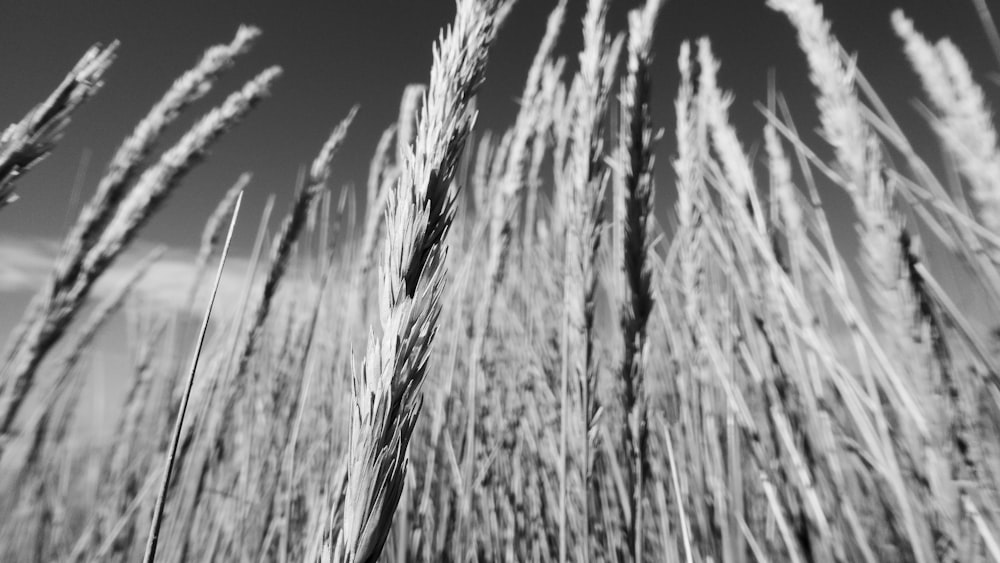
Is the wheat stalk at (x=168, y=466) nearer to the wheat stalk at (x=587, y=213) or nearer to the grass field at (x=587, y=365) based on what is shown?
the grass field at (x=587, y=365)

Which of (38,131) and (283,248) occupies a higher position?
(283,248)

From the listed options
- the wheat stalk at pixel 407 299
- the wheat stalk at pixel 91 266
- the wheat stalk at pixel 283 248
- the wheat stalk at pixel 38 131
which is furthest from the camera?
the wheat stalk at pixel 283 248

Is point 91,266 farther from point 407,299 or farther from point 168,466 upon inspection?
point 407,299

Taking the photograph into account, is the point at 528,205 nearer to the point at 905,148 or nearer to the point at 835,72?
the point at 905,148

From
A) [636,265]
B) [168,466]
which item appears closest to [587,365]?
[636,265]

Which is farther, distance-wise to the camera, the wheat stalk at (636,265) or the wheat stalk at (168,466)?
the wheat stalk at (636,265)

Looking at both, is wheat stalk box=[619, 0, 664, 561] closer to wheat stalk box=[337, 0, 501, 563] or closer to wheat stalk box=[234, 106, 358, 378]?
wheat stalk box=[337, 0, 501, 563]

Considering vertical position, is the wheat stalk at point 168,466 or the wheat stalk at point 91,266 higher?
the wheat stalk at point 91,266

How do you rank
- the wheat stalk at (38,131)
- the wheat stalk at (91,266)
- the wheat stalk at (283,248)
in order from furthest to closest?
1. the wheat stalk at (283,248)
2. the wheat stalk at (91,266)
3. the wheat stalk at (38,131)

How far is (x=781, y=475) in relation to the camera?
99cm

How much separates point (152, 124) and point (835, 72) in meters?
1.06

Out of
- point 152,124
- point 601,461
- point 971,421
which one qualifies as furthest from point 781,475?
point 152,124

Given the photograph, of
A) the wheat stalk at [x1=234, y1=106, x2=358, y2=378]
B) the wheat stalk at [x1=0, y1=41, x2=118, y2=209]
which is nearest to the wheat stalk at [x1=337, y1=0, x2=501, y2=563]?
the wheat stalk at [x1=0, y1=41, x2=118, y2=209]

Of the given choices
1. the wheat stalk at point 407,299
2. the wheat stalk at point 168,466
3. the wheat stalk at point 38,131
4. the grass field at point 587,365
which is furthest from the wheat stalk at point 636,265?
the wheat stalk at point 38,131
